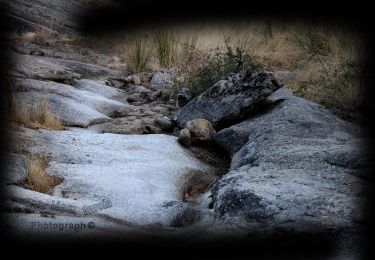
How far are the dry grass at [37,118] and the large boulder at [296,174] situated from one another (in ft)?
5.49

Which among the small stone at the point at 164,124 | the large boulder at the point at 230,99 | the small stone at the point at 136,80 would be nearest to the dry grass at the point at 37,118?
the small stone at the point at 164,124

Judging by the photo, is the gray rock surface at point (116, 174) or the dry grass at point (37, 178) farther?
the dry grass at point (37, 178)

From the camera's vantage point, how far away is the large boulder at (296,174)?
1.93 m

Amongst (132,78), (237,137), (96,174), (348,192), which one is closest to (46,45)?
(132,78)

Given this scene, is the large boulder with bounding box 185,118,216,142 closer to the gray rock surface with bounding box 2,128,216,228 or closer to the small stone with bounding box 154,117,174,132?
the gray rock surface with bounding box 2,128,216,228

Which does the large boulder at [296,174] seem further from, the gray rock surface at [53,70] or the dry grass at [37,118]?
the gray rock surface at [53,70]

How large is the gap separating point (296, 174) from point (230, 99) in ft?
8.62

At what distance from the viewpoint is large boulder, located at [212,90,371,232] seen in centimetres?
193

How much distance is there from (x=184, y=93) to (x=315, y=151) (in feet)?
12.1

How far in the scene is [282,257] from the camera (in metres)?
0.65

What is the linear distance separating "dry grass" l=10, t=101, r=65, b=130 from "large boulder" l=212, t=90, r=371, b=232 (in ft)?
5.49

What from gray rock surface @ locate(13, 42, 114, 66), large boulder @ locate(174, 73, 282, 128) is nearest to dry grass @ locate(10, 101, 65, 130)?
large boulder @ locate(174, 73, 282, 128)

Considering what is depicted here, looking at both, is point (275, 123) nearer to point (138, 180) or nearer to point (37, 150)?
point (138, 180)

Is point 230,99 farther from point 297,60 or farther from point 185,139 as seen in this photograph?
point 297,60
